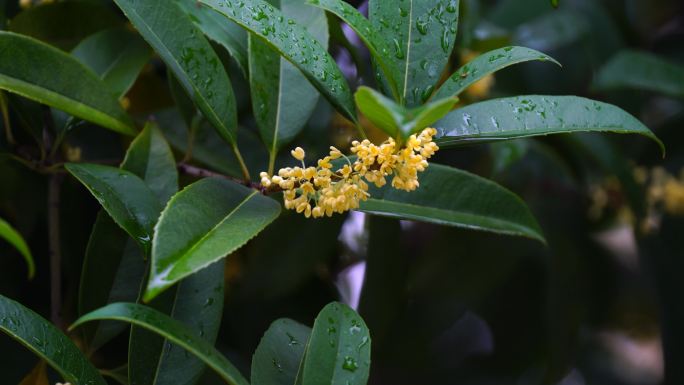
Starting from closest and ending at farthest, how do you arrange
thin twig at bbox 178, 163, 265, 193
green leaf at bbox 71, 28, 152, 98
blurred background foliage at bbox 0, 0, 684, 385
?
thin twig at bbox 178, 163, 265, 193, green leaf at bbox 71, 28, 152, 98, blurred background foliage at bbox 0, 0, 684, 385

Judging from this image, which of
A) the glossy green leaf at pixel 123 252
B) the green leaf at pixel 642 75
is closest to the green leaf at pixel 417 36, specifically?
the glossy green leaf at pixel 123 252

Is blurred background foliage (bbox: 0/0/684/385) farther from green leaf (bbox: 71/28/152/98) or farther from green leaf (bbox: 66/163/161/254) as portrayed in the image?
green leaf (bbox: 66/163/161/254)

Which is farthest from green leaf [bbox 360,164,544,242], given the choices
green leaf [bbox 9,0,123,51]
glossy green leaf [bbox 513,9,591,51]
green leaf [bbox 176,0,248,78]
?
glossy green leaf [bbox 513,9,591,51]

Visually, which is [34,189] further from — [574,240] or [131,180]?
[574,240]

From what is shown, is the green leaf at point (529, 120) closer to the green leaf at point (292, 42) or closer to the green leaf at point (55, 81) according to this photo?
the green leaf at point (292, 42)

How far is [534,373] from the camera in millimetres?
1818

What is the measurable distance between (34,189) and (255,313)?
422 millimetres

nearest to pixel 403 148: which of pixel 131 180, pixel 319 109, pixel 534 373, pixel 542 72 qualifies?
pixel 131 180

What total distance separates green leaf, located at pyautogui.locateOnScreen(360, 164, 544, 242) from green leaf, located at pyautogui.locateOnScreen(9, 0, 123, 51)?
17.0 inches

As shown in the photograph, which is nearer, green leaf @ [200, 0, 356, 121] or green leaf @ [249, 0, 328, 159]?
green leaf @ [200, 0, 356, 121]

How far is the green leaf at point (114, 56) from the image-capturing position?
34.4 inches

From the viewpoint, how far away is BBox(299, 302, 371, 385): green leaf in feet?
2.13

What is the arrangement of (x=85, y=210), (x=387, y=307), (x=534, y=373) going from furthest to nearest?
(x=534, y=373), (x=387, y=307), (x=85, y=210)

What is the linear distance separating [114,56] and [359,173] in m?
0.39
